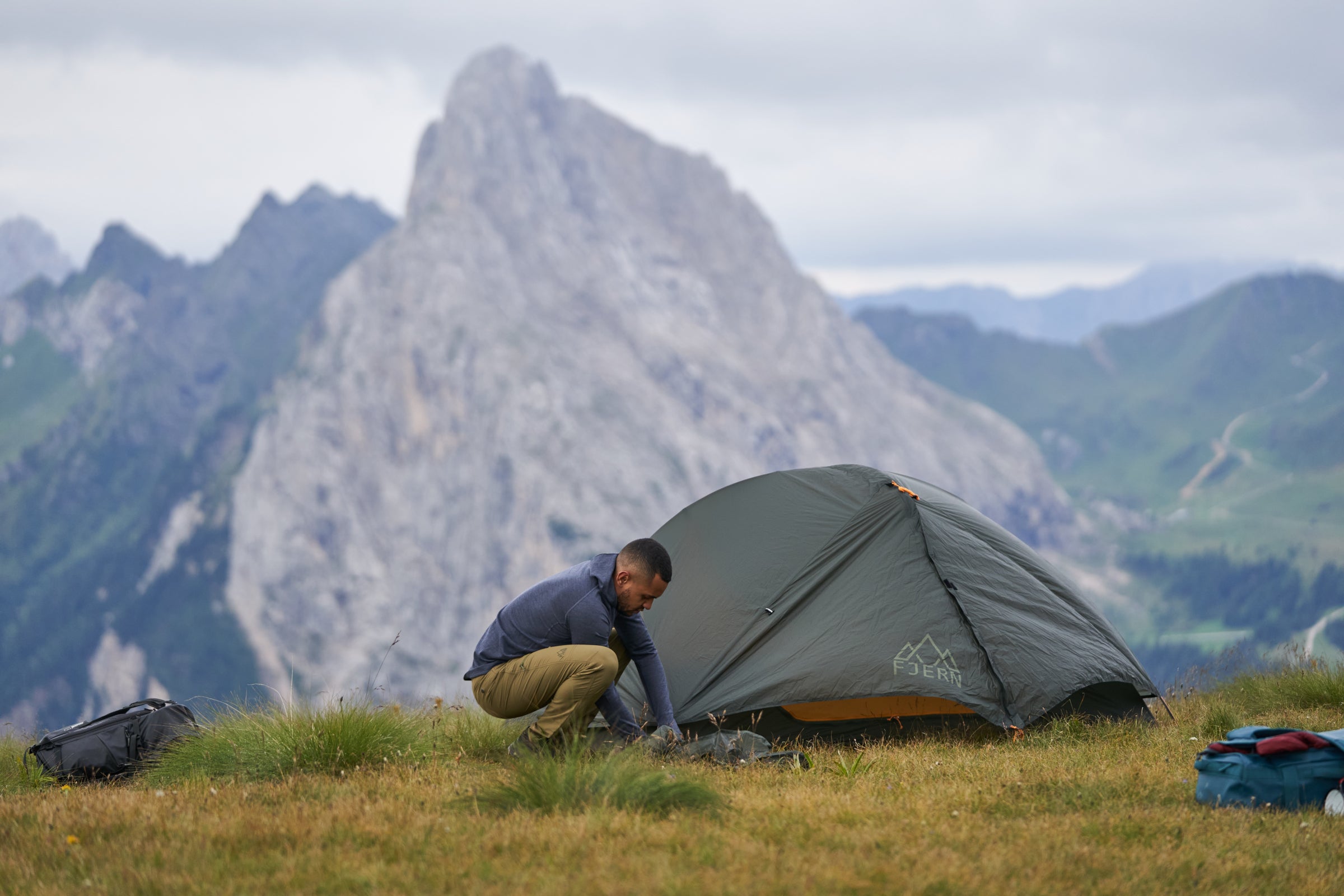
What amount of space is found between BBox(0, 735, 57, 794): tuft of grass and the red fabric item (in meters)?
9.14

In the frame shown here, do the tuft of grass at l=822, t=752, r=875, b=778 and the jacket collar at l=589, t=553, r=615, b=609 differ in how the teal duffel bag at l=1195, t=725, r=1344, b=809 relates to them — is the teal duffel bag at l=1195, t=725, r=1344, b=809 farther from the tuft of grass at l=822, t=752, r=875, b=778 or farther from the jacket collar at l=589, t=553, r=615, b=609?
the jacket collar at l=589, t=553, r=615, b=609

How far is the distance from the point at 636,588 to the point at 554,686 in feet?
3.36

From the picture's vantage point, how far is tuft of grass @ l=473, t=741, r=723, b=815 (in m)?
6.36

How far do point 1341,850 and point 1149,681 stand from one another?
4.99m

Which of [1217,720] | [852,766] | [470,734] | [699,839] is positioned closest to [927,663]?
[852,766]

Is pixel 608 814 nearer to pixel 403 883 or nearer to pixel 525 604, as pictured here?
pixel 403 883

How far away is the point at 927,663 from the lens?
9.86 metres

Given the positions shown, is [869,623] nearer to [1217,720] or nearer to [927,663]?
[927,663]

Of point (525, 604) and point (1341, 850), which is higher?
point (525, 604)

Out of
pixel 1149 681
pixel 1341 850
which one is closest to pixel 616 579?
pixel 1341 850

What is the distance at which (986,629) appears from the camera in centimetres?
1005

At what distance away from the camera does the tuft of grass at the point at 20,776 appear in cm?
827

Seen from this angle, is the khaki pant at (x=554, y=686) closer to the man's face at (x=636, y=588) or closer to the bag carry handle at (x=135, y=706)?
the man's face at (x=636, y=588)

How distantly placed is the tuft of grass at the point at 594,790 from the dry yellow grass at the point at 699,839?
13 centimetres
